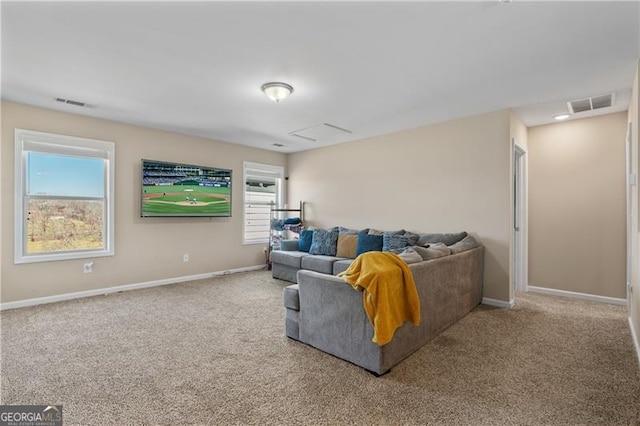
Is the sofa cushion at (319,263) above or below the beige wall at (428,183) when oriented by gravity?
below

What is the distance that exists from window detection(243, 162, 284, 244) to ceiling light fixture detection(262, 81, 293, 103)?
3.02m

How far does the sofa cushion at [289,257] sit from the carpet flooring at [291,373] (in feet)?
5.06

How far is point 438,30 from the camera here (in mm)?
2270

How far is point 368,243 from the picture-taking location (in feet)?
15.7

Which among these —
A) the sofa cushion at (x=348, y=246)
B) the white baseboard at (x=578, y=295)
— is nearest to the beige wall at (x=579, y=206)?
the white baseboard at (x=578, y=295)

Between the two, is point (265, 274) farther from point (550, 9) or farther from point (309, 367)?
point (550, 9)

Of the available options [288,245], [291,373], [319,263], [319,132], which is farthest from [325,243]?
[291,373]

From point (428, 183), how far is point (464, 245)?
1.27 metres

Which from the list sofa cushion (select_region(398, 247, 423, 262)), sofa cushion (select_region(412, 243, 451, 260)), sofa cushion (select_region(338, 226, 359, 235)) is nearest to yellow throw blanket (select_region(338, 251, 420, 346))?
sofa cushion (select_region(398, 247, 423, 262))

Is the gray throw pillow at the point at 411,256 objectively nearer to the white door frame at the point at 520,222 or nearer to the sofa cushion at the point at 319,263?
the sofa cushion at the point at 319,263

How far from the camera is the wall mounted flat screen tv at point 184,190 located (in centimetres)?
481

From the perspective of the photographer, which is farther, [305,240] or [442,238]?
[305,240]

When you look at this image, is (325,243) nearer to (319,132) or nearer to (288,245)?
(288,245)

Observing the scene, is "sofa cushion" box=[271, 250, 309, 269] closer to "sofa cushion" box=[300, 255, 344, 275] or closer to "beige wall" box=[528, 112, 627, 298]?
"sofa cushion" box=[300, 255, 344, 275]
